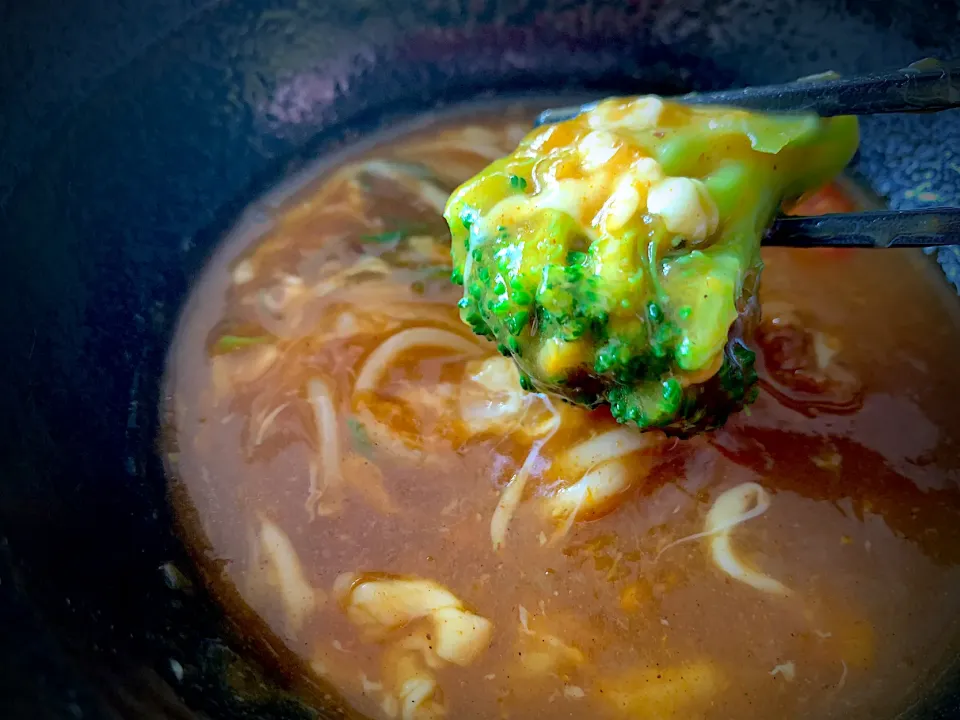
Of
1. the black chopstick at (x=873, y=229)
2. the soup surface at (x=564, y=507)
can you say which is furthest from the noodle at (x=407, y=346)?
the black chopstick at (x=873, y=229)

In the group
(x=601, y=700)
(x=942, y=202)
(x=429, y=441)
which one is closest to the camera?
(x=601, y=700)

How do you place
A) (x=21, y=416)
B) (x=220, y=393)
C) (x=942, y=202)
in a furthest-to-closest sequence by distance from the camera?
(x=942, y=202), (x=220, y=393), (x=21, y=416)

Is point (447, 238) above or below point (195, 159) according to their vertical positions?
below

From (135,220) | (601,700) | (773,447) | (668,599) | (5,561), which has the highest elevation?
(135,220)

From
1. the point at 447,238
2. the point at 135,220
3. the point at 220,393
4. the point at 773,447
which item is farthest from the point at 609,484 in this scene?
the point at 135,220

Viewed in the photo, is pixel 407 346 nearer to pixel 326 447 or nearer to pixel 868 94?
pixel 326 447

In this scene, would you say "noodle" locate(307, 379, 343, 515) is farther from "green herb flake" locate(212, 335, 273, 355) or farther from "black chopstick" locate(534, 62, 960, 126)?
"black chopstick" locate(534, 62, 960, 126)

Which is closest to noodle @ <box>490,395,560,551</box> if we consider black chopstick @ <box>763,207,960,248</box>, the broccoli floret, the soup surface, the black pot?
the soup surface

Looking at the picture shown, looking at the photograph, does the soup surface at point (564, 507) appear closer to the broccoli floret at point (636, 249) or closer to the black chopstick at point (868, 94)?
the broccoli floret at point (636, 249)

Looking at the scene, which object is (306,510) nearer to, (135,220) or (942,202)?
(135,220)
